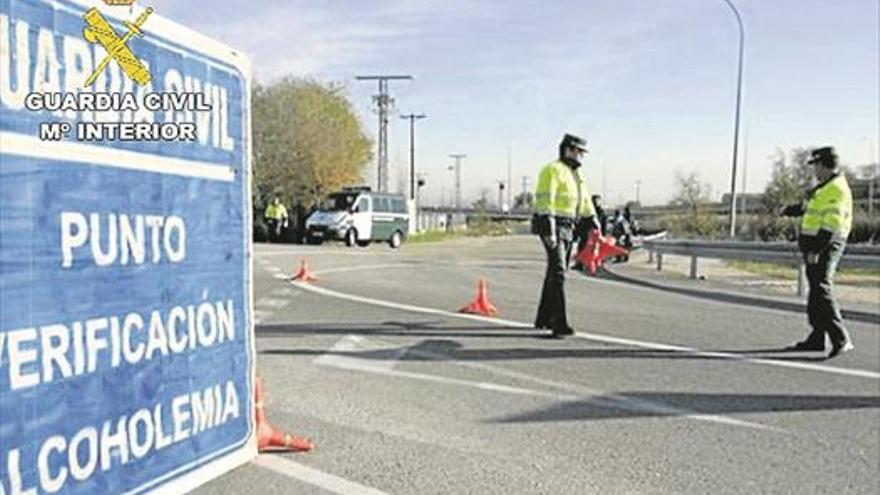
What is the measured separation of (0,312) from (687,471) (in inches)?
137

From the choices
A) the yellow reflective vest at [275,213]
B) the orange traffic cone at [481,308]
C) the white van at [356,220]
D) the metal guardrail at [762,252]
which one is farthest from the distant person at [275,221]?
the orange traffic cone at [481,308]

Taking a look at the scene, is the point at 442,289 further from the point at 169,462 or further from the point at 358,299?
the point at 169,462

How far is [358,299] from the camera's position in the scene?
12.0m

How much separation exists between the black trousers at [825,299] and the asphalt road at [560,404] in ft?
0.90

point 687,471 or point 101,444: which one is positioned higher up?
point 101,444

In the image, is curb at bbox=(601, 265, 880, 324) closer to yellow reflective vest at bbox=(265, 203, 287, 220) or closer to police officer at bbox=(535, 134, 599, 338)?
police officer at bbox=(535, 134, 599, 338)

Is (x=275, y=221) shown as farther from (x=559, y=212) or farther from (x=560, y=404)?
(x=560, y=404)

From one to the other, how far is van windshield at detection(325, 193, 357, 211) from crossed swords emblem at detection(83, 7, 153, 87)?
30.9 metres

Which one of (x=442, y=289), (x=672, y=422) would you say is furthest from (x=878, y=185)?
(x=672, y=422)

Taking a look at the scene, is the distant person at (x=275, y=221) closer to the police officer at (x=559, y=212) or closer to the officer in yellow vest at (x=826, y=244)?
the police officer at (x=559, y=212)

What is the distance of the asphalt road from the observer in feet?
14.6

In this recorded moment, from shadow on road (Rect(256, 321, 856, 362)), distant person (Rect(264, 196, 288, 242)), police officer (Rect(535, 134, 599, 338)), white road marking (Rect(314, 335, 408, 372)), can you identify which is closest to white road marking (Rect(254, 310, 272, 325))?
shadow on road (Rect(256, 321, 856, 362))

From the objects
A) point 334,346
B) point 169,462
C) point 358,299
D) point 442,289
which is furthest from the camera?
point 442,289

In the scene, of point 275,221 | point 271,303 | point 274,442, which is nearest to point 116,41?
point 274,442
